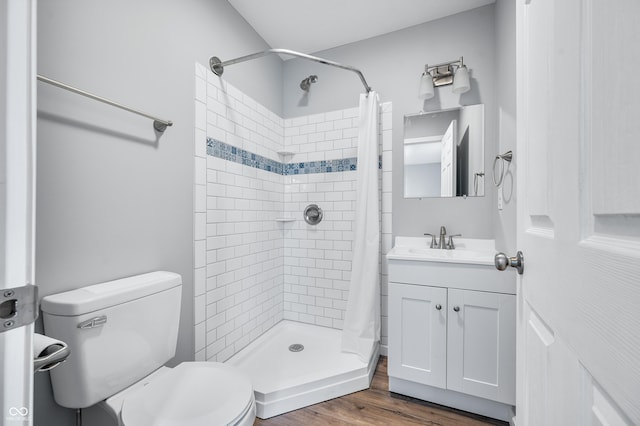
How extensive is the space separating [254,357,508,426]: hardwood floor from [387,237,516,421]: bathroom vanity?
5cm

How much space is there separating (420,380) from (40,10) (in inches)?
94.4

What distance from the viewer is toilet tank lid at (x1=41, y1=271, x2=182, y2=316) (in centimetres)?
89

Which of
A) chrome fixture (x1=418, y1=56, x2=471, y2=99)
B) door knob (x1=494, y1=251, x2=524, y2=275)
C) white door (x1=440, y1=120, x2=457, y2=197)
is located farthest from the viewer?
white door (x1=440, y1=120, x2=457, y2=197)

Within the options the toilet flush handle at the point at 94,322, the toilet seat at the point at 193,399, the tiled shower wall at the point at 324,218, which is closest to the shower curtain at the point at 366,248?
the tiled shower wall at the point at 324,218

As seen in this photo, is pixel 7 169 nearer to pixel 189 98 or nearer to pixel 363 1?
pixel 189 98

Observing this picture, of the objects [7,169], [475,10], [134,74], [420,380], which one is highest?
[475,10]

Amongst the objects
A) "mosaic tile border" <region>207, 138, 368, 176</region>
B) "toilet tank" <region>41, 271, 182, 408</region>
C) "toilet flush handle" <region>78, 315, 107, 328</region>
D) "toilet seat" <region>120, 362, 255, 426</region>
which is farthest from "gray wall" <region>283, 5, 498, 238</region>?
"toilet flush handle" <region>78, 315, 107, 328</region>

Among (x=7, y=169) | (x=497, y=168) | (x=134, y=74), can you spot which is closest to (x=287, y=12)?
(x=134, y=74)

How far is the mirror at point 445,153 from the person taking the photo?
6.17 ft

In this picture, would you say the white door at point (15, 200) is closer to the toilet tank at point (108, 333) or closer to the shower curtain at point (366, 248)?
the toilet tank at point (108, 333)

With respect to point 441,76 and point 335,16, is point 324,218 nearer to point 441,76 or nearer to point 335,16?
point 441,76

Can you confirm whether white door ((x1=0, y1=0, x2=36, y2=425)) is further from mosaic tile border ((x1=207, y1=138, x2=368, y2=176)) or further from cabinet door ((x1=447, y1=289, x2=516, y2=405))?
cabinet door ((x1=447, y1=289, x2=516, y2=405))

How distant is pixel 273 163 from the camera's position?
2346 mm

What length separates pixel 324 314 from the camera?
7.63 ft
